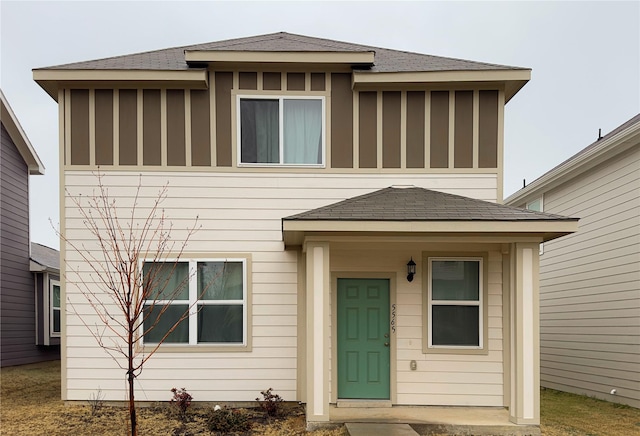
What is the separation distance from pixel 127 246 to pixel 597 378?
9.19 m

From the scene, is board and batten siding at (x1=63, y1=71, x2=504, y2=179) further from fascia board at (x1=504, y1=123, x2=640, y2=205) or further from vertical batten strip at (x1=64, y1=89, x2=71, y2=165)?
fascia board at (x1=504, y1=123, x2=640, y2=205)

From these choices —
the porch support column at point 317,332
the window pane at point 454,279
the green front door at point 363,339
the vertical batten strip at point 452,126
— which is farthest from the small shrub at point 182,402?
the vertical batten strip at point 452,126

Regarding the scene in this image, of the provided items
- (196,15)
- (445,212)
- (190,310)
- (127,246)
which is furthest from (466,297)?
(196,15)

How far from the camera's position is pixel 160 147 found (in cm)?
825

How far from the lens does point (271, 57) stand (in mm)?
8023

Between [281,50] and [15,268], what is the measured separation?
32.1 ft

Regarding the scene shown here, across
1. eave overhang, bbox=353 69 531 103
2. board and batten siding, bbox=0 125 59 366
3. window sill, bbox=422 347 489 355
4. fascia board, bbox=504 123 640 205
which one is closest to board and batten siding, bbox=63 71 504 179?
eave overhang, bbox=353 69 531 103

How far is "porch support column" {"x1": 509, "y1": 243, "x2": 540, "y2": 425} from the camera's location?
6863 mm

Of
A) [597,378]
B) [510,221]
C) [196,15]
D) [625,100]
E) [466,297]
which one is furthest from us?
[625,100]

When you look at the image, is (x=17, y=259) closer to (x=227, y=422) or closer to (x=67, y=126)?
(x=67, y=126)

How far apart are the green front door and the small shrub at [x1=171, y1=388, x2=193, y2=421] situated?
2.27 metres

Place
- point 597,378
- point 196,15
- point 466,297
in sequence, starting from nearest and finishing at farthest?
point 466,297 < point 597,378 < point 196,15

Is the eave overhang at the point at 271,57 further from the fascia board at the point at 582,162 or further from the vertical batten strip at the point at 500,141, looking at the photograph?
the fascia board at the point at 582,162

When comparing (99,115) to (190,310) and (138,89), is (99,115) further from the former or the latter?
(190,310)
